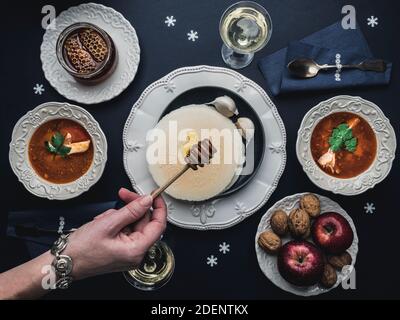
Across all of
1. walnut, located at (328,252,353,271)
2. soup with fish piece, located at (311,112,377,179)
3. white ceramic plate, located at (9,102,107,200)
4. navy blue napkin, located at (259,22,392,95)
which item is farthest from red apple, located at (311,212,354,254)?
white ceramic plate, located at (9,102,107,200)

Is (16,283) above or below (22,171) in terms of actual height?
below

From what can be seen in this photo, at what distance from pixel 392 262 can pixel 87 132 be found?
37.5 inches

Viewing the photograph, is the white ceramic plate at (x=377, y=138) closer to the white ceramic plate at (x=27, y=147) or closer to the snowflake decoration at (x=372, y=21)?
the snowflake decoration at (x=372, y=21)

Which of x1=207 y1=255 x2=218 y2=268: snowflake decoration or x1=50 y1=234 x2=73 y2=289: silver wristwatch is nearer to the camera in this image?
x1=50 y1=234 x2=73 y2=289: silver wristwatch

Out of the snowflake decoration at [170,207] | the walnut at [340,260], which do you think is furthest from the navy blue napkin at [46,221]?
the walnut at [340,260]

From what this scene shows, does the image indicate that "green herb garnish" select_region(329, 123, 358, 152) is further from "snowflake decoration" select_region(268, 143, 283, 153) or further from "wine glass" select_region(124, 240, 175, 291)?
"wine glass" select_region(124, 240, 175, 291)

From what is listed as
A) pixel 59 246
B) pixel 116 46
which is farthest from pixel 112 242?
pixel 116 46

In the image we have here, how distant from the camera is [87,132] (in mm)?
1365

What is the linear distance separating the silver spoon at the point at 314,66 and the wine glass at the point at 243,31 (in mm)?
111

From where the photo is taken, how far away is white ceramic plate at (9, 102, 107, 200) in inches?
52.9

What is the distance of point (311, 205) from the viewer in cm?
135

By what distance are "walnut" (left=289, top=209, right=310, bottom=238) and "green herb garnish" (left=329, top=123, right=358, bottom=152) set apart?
202mm
